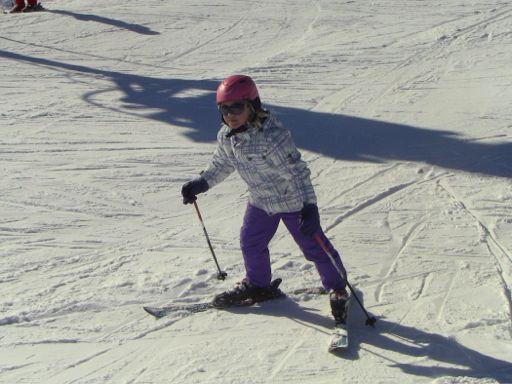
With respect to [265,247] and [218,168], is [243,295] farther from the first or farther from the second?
[218,168]

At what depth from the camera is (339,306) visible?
15.5 ft

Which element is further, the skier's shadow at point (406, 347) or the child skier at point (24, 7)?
the child skier at point (24, 7)

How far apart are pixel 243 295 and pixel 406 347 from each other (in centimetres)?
113

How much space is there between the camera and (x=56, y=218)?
266 inches

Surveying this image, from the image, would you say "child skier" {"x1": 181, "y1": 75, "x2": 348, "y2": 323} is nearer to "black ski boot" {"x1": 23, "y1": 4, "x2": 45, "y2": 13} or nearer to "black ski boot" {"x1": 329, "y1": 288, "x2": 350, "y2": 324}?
"black ski boot" {"x1": 329, "y1": 288, "x2": 350, "y2": 324}

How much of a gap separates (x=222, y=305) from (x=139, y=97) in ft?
17.7

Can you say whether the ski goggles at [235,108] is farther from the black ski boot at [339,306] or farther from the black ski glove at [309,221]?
the black ski boot at [339,306]

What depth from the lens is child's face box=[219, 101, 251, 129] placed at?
445 cm

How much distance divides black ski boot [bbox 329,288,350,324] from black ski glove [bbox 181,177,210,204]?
1.03 metres

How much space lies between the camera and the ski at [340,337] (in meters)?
4.51

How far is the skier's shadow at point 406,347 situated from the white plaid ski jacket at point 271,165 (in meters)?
0.74

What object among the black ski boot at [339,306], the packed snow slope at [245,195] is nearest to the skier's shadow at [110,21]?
the packed snow slope at [245,195]

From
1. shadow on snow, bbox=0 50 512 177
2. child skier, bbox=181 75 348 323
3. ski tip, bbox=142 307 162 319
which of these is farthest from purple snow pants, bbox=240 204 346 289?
shadow on snow, bbox=0 50 512 177

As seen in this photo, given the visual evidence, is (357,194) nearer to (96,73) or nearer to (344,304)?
(344,304)
